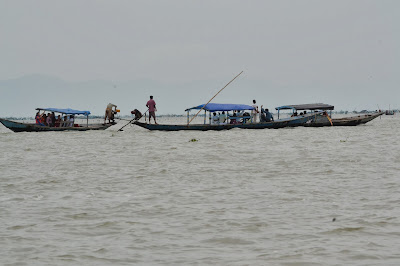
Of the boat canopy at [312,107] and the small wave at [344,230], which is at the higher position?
the boat canopy at [312,107]

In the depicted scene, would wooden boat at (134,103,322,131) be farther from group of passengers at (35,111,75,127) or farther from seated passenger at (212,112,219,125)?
group of passengers at (35,111,75,127)

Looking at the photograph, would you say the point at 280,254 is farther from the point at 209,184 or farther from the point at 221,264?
the point at 209,184

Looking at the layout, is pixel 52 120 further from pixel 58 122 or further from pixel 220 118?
pixel 220 118

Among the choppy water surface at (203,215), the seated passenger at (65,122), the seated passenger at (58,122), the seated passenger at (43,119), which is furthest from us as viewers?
the seated passenger at (65,122)

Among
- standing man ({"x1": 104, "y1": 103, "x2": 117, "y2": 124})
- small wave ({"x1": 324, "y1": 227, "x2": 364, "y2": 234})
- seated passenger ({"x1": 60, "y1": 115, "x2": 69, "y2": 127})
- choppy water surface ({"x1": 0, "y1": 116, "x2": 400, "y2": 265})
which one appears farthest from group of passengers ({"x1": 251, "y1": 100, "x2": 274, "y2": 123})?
small wave ({"x1": 324, "y1": 227, "x2": 364, "y2": 234})

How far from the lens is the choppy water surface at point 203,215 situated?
4246mm

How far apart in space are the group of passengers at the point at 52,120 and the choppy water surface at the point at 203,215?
18.2 meters

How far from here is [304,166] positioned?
431 inches

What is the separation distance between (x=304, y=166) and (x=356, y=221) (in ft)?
18.4

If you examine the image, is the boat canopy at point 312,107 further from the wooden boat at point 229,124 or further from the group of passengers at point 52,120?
the group of passengers at point 52,120

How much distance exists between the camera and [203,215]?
19.2ft

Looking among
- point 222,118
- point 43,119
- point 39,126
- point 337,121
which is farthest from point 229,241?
point 337,121

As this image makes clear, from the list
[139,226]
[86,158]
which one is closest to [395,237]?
[139,226]

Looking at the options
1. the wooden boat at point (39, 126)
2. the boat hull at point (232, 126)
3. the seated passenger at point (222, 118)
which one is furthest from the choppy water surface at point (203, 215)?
the seated passenger at point (222, 118)
